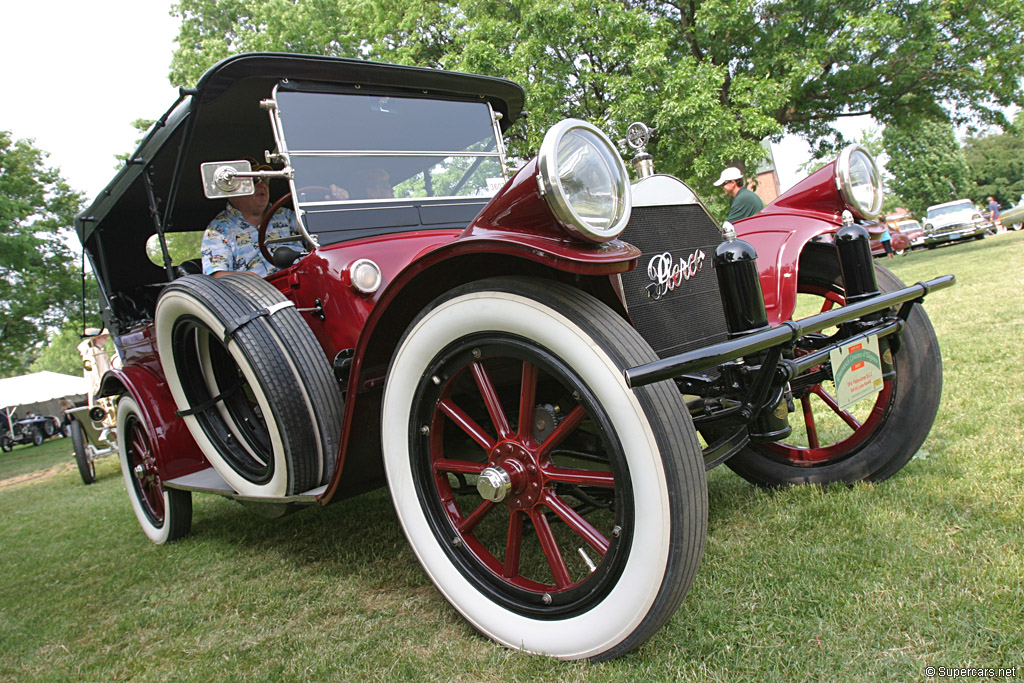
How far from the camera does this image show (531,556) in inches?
97.0

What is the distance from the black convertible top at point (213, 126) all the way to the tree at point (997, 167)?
53.0 m

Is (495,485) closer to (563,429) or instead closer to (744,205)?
(563,429)

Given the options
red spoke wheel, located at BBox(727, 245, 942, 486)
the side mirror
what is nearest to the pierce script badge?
red spoke wheel, located at BBox(727, 245, 942, 486)

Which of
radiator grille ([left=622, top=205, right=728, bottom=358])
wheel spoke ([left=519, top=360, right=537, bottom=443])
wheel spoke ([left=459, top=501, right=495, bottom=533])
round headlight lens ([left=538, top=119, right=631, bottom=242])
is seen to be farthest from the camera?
radiator grille ([left=622, top=205, right=728, bottom=358])

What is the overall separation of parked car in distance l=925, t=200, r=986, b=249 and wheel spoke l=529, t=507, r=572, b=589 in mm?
26997

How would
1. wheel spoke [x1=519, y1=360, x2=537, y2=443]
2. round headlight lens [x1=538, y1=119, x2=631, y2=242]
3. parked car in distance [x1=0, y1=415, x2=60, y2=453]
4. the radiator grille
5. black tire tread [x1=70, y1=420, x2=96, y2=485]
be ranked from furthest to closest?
parked car in distance [x1=0, y1=415, x2=60, y2=453]
black tire tread [x1=70, y1=420, x2=96, y2=485]
the radiator grille
wheel spoke [x1=519, y1=360, x2=537, y2=443]
round headlight lens [x1=538, y1=119, x2=631, y2=242]

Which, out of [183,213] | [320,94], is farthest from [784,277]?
[183,213]

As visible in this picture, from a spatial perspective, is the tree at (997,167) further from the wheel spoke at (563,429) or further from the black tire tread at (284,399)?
the black tire tread at (284,399)

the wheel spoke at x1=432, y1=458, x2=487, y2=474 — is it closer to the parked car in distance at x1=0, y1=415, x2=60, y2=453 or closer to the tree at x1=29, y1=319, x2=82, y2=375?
the parked car in distance at x1=0, y1=415, x2=60, y2=453

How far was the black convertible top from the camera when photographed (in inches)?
110

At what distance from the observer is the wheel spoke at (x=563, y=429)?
5.64 ft

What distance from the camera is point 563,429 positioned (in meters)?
1.73

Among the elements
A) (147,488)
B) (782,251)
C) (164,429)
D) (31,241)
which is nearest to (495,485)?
(782,251)

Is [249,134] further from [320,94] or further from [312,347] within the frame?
[312,347]
